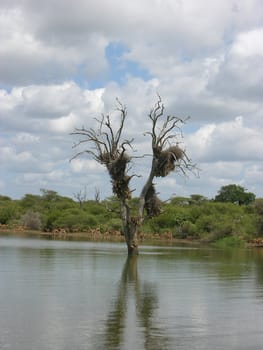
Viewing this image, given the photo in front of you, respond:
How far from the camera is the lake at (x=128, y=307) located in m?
10.4

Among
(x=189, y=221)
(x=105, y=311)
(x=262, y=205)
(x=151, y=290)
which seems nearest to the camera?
(x=105, y=311)

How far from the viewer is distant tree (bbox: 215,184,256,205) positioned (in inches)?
3939

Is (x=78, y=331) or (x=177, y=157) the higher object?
(x=177, y=157)

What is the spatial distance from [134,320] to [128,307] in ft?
5.25

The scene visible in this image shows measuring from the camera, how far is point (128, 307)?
537 inches

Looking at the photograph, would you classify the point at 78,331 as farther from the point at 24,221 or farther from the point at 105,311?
the point at 24,221

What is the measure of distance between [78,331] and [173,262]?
16.3 meters

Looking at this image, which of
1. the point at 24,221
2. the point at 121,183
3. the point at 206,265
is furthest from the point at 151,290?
the point at 24,221

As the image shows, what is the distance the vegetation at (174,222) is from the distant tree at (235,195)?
23.8 metres

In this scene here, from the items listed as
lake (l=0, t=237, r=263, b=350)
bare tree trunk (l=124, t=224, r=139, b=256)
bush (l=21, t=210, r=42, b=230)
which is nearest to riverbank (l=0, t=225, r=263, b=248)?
Result: bush (l=21, t=210, r=42, b=230)

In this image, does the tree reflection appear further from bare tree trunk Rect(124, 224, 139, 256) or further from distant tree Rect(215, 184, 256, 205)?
distant tree Rect(215, 184, 256, 205)

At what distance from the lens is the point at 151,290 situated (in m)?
16.9

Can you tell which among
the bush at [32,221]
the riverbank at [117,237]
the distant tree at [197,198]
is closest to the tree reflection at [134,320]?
the riverbank at [117,237]

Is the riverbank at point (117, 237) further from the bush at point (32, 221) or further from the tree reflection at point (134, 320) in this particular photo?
the tree reflection at point (134, 320)
